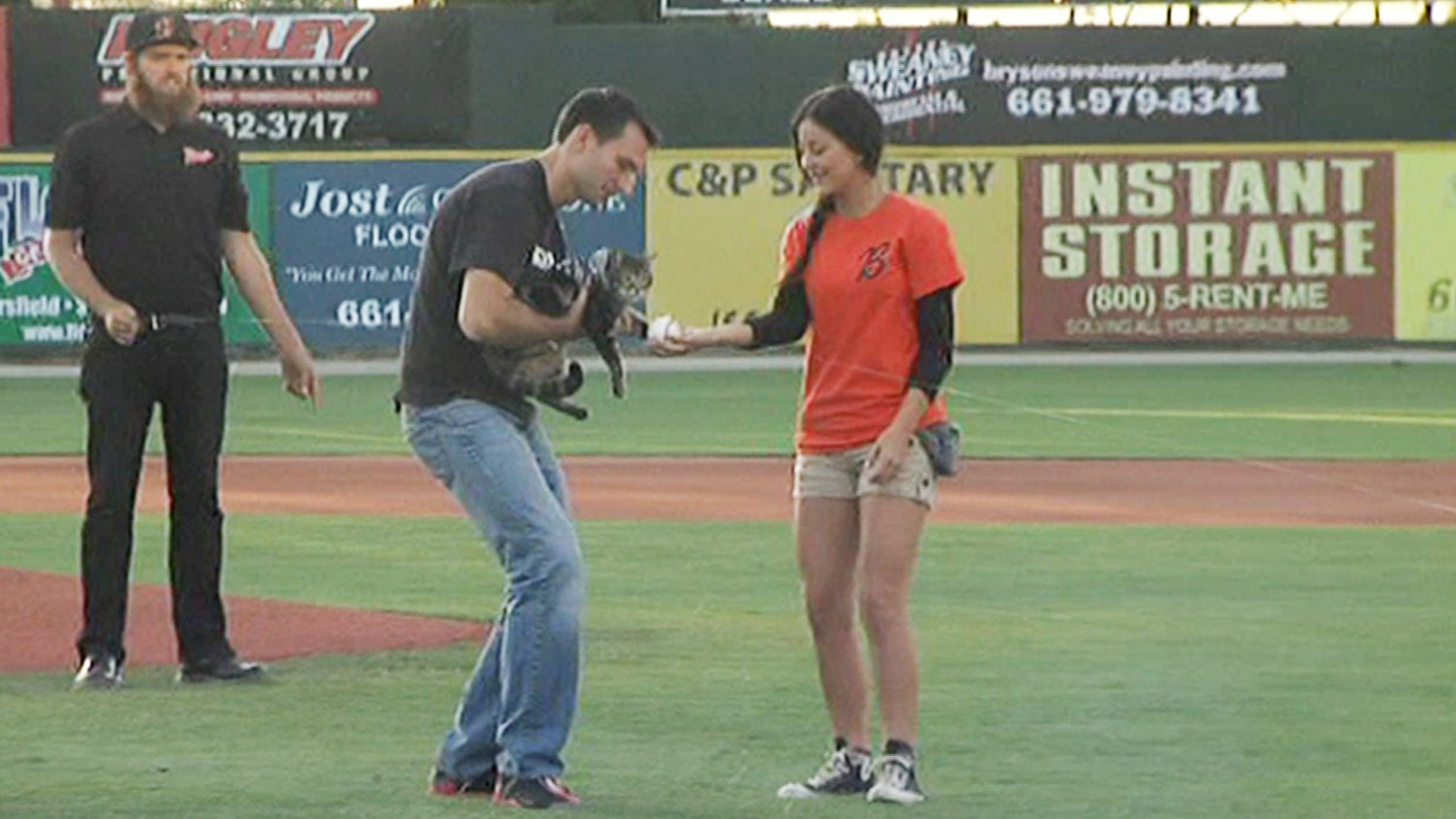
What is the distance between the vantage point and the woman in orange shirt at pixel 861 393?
33.1 ft

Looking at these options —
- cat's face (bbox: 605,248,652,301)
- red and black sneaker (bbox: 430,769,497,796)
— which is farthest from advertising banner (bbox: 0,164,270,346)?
cat's face (bbox: 605,248,652,301)

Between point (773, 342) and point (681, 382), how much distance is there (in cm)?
2619

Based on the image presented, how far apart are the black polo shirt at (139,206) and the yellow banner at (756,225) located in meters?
26.9

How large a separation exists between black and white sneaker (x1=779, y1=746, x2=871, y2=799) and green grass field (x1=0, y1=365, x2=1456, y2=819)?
13cm

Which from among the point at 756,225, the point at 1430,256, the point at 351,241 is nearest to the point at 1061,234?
the point at 756,225

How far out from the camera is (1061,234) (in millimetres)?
40125

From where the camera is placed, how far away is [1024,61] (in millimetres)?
41938

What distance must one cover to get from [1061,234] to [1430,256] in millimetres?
3933

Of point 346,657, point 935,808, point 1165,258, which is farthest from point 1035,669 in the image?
point 1165,258

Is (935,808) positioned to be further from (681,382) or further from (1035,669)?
(681,382)

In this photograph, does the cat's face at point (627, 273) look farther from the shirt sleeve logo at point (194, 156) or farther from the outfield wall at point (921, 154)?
the outfield wall at point (921, 154)

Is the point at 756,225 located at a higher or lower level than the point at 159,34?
lower

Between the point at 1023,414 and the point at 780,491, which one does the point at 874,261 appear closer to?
the point at 780,491

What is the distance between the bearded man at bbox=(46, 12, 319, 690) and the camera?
41.6 feet
